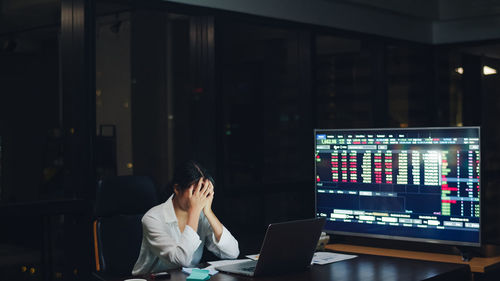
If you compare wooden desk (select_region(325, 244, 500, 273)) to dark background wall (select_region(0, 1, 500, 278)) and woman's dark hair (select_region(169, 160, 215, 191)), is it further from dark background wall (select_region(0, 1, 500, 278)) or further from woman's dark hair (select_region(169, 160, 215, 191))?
woman's dark hair (select_region(169, 160, 215, 191))

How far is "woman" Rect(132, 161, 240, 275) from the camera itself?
3.07 meters

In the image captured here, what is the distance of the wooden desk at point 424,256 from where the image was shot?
10.4 ft

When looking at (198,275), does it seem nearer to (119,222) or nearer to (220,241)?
(220,241)

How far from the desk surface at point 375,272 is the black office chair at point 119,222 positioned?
553 millimetres

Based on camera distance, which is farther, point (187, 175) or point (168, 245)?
point (187, 175)

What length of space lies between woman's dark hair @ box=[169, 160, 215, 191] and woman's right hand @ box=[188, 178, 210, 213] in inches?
1.0

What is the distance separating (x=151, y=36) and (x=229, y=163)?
1989 millimetres

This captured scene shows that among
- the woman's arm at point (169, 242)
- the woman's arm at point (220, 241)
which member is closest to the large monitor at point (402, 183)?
the woman's arm at point (220, 241)

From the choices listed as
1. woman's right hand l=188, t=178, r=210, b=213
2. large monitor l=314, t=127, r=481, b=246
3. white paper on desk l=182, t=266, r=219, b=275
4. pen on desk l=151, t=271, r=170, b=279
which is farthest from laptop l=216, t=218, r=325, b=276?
large monitor l=314, t=127, r=481, b=246

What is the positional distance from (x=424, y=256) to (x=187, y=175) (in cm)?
133

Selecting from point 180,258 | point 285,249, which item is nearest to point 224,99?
point 180,258

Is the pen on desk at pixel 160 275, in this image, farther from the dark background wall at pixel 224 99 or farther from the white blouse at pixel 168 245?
the dark background wall at pixel 224 99

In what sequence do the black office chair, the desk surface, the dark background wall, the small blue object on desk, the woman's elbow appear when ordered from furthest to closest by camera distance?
the dark background wall, the black office chair, the woman's elbow, the desk surface, the small blue object on desk

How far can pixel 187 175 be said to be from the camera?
322 centimetres
